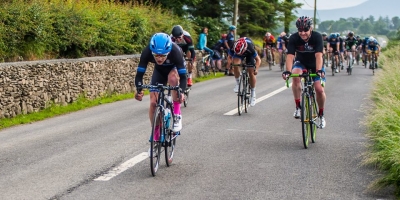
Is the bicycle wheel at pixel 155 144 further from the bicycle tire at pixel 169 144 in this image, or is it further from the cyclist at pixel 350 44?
the cyclist at pixel 350 44

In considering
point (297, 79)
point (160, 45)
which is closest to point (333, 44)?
point (297, 79)

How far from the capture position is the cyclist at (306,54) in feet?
34.6

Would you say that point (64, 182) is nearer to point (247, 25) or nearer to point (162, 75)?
point (162, 75)

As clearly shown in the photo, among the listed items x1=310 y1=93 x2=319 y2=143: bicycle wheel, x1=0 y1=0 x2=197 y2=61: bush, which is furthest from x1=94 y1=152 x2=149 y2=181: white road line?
x1=0 y1=0 x2=197 y2=61: bush

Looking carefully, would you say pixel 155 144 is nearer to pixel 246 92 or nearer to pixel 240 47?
pixel 240 47

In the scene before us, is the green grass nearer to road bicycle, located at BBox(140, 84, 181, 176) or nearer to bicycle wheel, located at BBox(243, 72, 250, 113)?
bicycle wheel, located at BBox(243, 72, 250, 113)

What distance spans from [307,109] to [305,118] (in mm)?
201

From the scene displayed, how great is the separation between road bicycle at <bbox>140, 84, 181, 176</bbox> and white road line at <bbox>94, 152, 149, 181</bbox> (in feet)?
1.58

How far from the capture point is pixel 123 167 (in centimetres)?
867

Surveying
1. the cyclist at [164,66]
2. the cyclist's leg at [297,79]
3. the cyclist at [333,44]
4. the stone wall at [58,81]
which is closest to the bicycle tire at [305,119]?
the cyclist's leg at [297,79]

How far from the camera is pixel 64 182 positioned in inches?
305

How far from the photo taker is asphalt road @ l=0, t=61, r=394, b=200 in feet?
24.3

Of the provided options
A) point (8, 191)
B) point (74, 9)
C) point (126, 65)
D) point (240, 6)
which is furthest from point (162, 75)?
point (240, 6)

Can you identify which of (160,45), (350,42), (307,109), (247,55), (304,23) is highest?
(304,23)
